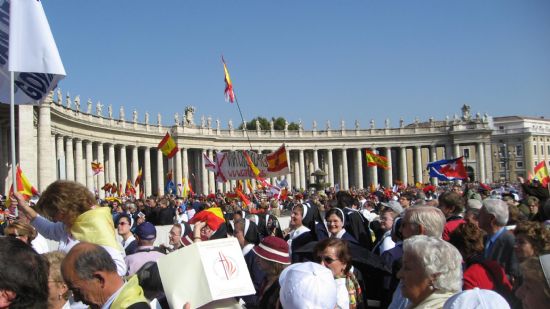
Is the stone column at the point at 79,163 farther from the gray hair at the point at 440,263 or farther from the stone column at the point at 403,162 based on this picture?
the stone column at the point at 403,162

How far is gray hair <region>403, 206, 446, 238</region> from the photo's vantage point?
661cm

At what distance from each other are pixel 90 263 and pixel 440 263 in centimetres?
255

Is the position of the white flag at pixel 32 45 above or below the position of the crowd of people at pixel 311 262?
above

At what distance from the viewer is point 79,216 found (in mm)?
6250

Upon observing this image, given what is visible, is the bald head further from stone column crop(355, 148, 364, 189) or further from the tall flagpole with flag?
stone column crop(355, 148, 364, 189)

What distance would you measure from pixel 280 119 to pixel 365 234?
11927cm

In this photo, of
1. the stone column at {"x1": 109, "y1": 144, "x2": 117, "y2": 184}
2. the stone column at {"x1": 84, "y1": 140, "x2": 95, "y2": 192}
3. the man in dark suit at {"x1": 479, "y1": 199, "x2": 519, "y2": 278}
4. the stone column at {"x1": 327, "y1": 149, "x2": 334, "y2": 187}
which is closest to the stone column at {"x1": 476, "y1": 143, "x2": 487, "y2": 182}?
the stone column at {"x1": 327, "y1": 149, "x2": 334, "y2": 187}

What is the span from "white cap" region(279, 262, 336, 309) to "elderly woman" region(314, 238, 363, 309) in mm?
1546

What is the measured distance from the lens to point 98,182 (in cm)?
6269

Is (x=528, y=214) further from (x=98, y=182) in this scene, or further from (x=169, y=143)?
(x=98, y=182)

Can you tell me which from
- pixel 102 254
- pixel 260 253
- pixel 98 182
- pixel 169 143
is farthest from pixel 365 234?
pixel 98 182

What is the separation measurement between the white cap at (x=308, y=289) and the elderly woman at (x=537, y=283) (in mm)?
1350

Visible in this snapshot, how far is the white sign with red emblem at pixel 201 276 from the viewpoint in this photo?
4215 millimetres

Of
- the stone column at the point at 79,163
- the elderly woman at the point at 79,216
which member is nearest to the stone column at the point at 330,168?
the stone column at the point at 79,163
